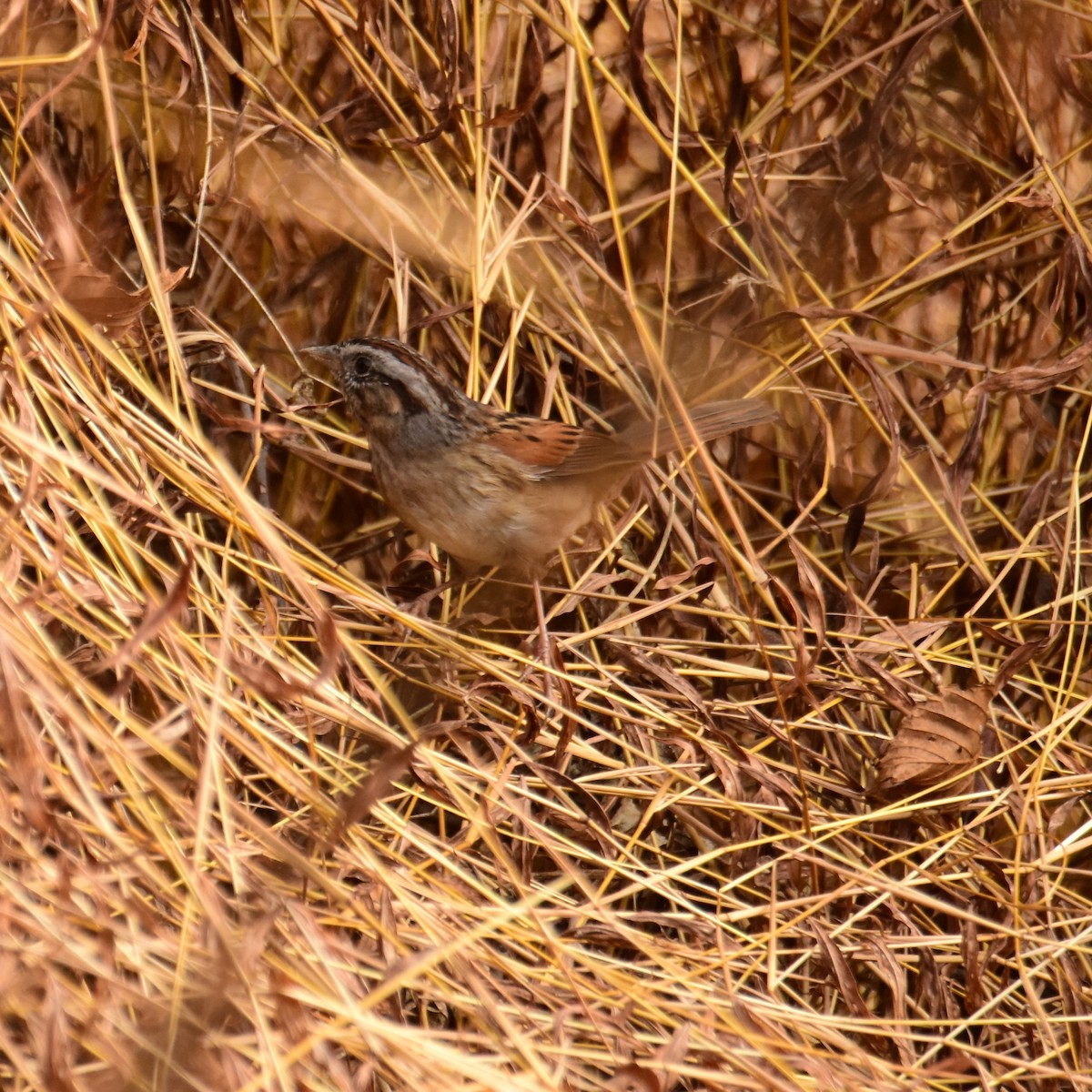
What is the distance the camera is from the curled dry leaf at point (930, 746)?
2840 mm

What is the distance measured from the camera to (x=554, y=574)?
3.38 m

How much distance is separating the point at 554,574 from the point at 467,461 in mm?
405

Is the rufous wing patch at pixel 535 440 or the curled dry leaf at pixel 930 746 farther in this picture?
the rufous wing patch at pixel 535 440

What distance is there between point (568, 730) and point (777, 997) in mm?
659

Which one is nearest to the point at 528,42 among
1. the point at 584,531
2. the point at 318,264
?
the point at 318,264

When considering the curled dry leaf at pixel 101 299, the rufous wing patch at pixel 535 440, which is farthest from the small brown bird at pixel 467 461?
the curled dry leaf at pixel 101 299

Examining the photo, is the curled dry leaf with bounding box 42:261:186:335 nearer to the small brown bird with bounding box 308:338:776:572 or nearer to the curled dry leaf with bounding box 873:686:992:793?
the small brown bird with bounding box 308:338:776:572

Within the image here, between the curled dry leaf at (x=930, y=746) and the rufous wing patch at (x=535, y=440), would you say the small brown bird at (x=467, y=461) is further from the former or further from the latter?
the curled dry leaf at (x=930, y=746)

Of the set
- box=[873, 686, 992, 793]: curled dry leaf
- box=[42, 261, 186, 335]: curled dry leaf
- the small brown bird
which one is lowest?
box=[873, 686, 992, 793]: curled dry leaf

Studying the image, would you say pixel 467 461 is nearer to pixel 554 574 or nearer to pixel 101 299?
pixel 554 574

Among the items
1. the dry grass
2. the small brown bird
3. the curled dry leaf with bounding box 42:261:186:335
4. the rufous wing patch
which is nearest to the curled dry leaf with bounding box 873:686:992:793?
the dry grass

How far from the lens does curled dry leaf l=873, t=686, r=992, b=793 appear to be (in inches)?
112

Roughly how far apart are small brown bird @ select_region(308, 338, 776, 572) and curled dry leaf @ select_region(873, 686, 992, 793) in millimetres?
873

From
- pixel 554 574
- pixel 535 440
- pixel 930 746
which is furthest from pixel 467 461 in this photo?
pixel 930 746
